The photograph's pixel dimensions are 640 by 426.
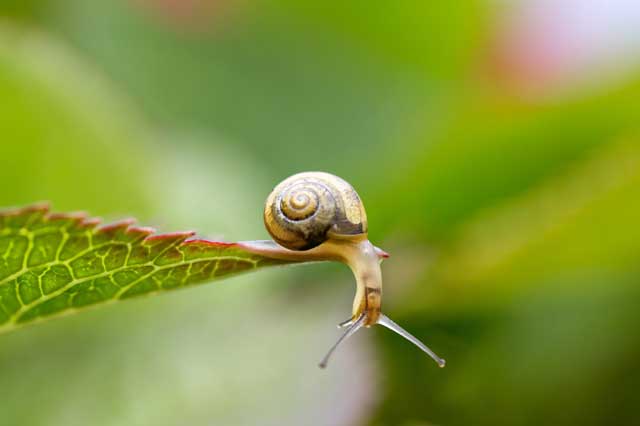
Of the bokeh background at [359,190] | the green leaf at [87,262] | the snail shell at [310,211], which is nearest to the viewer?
the green leaf at [87,262]

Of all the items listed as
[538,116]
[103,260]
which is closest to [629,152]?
[538,116]

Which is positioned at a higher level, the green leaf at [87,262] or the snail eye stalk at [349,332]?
the green leaf at [87,262]

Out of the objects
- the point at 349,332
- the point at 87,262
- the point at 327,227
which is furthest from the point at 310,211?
the point at 87,262

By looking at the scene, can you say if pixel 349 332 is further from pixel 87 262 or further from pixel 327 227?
pixel 87 262

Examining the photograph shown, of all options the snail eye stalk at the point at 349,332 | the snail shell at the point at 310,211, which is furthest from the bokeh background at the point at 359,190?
the snail shell at the point at 310,211

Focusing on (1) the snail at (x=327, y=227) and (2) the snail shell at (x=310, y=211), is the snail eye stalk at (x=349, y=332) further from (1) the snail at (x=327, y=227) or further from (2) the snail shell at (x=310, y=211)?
(2) the snail shell at (x=310, y=211)

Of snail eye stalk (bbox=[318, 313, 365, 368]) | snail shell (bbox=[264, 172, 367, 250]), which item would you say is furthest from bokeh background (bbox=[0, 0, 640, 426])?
snail shell (bbox=[264, 172, 367, 250])

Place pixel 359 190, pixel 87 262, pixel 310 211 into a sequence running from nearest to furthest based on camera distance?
1. pixel 87 262
2. pixel 310 211
3. pixel 359 190
